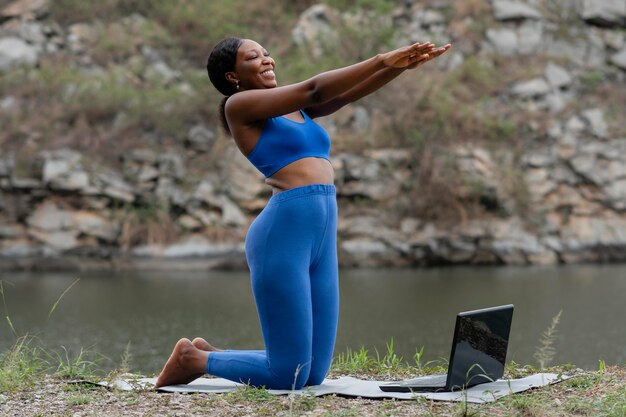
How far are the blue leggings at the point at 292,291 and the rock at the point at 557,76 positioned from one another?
19.8 m

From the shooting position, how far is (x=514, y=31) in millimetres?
23766

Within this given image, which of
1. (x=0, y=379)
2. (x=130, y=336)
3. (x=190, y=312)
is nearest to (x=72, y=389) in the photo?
(x=0, y=379)

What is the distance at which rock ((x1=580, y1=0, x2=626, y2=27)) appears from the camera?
24.0m

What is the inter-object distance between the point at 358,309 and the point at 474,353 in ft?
29.6

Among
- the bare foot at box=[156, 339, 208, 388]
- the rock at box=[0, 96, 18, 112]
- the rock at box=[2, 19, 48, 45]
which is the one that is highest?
the rock at box=[2, 19, 48, 45]

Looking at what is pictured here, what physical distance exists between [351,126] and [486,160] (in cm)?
339

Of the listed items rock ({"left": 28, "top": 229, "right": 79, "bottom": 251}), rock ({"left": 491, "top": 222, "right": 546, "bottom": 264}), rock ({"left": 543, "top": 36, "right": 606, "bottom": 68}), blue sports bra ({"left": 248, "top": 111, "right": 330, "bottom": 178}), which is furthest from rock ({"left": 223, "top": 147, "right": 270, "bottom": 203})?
blue sports bra ({"left": 248, "top": 111, "right": 330, "bottom": 178})

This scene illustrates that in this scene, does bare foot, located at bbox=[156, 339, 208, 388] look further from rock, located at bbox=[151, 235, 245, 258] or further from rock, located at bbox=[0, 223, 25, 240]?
rock, located at bbox=[0, 223, 25, 240]

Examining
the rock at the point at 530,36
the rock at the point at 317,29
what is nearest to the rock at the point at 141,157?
the rock at the point at 317,29

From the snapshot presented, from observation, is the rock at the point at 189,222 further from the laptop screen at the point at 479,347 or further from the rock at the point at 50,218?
the laptop screen at the point at 479,347

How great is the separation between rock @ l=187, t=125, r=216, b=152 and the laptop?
18.1 meters

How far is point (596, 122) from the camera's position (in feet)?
70.8

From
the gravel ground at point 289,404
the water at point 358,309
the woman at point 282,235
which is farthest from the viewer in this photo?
the water at point 358,309

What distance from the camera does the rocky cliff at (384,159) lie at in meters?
19.8
